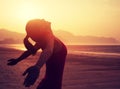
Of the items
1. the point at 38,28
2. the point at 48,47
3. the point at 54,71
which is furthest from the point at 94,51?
the point at 48,47

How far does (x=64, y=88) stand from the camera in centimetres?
1227

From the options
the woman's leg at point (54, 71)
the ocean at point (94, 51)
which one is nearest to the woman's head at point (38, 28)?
the woman's leg at point (54, 71)

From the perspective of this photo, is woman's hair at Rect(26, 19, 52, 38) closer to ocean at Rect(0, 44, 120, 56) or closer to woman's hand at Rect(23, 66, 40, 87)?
woman's hand at Rect(23, 66, 40, 87)

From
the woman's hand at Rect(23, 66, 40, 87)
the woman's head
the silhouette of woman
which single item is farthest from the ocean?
the woman's hand at Rect(23, 66, 40, 87)

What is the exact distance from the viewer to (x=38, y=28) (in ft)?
13.7

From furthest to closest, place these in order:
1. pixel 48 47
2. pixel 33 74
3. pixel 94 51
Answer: pixel 94 51 < pixel 48 47 < pixel 33 74

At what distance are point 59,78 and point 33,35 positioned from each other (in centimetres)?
64

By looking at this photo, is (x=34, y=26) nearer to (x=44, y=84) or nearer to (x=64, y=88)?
(x=44, y=84)

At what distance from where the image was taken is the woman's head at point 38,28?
415 cm

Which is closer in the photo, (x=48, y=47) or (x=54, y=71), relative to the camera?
(x=48, y=47)

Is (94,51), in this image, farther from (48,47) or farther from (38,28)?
(48,47)

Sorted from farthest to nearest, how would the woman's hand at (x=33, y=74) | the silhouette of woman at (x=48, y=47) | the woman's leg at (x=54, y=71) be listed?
the woman's leg at (x=54, y=71), the silhouette of woman at (x=48, y=47), the woman's hand at (x=33, y=74)

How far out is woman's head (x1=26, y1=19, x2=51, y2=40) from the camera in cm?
415

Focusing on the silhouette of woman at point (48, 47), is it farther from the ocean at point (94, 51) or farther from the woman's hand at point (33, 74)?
the ocean at point (94, 51)
